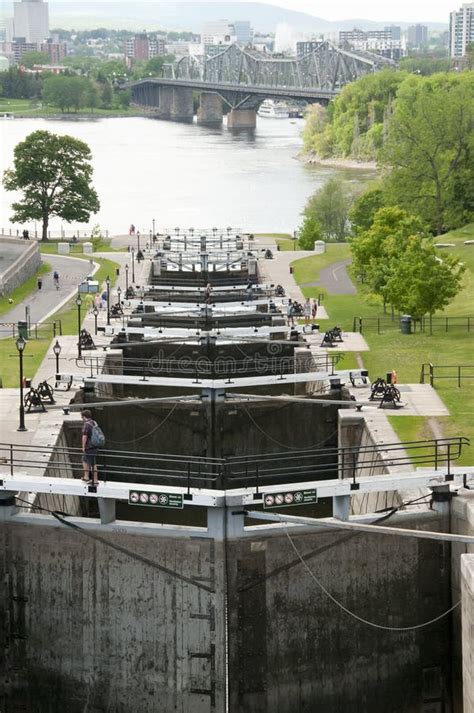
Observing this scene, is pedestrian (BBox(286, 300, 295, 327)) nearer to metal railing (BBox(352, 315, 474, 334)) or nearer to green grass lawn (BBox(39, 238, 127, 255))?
metal railing (BBox(352, 315, 474, 334))

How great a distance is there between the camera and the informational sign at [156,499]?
3078 centimetres

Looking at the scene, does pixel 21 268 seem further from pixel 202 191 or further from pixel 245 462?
pixel 202 191

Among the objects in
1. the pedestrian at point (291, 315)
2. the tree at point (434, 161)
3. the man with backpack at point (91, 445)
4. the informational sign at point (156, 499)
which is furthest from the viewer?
the tree at point (434, 161)

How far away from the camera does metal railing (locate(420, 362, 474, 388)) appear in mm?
48688

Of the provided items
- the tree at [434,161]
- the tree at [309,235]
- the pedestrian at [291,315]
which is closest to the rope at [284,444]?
the pedestrian at [291,315]

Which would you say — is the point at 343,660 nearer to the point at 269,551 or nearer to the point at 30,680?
the point at 269,551

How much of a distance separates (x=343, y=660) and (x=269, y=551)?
8.66ft

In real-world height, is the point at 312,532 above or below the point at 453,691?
above

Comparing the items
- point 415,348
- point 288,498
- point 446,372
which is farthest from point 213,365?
point 288,498

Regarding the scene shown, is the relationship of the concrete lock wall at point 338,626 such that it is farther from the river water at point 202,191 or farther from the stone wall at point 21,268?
the river water at point 202,191

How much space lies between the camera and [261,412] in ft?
157

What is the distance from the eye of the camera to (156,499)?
30.9 metres

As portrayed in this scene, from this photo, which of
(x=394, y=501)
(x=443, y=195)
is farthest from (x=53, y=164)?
(x=394, y=501)

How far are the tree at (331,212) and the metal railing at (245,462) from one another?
219 feet
